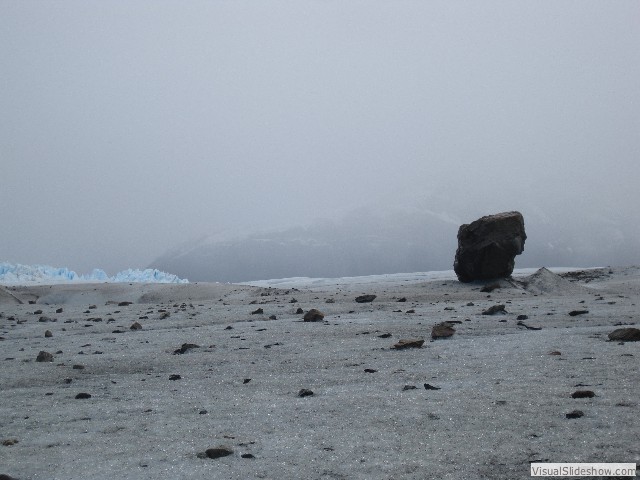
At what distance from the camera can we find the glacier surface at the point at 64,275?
26673mm

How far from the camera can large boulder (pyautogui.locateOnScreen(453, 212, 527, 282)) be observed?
16188 mm

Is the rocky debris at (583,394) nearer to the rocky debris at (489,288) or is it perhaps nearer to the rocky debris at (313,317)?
the rocky debris at (313,317)

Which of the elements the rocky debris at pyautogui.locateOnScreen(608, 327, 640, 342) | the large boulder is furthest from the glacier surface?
the rocky debris at pyautogui.locateOnScreen(608, 327, 640, 342)

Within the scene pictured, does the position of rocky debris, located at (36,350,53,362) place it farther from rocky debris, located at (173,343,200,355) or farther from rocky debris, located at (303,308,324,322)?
rocky debris, located at (303,308,324,322)

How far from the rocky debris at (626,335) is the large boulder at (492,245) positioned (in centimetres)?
1039

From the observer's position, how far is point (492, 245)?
52.7 feet

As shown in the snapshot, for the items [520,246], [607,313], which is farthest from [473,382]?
[520,246]

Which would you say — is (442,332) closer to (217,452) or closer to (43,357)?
(217,452)

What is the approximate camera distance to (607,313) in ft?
27.7

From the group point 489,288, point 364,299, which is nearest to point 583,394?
point 364,299

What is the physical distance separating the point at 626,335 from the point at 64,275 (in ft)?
85.7

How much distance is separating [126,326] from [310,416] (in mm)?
5854

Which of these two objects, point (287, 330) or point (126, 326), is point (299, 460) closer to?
point (287, 330)

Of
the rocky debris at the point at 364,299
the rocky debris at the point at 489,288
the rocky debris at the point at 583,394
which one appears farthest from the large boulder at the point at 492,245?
the rocky debris at the point at 583,394
